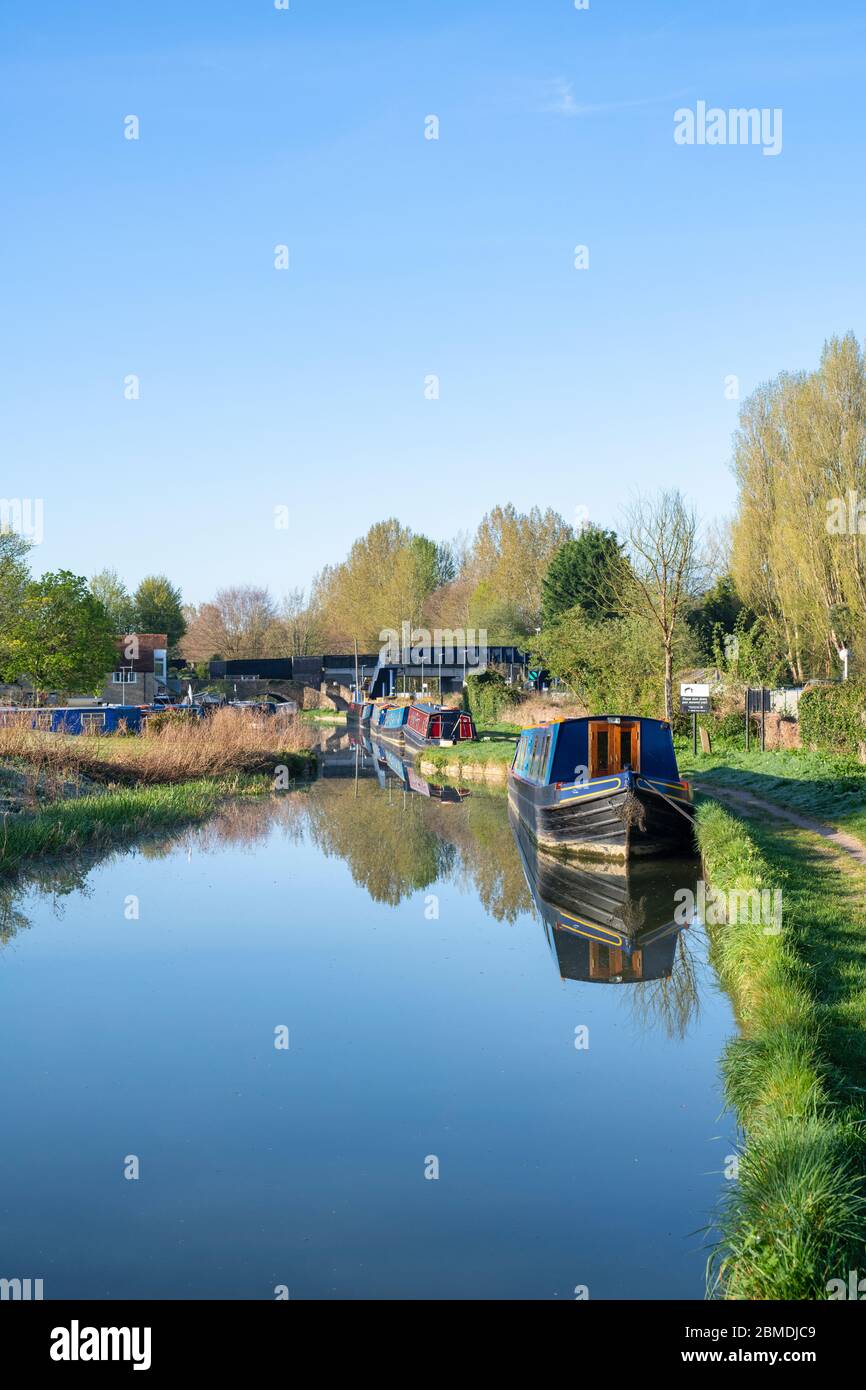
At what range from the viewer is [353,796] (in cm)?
2797

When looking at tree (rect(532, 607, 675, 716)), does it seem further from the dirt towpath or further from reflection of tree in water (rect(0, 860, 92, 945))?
reflection of tree in water (rect(0, 860, 92, 945))

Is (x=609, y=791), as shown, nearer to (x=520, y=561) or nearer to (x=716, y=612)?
(x=716, y=612)

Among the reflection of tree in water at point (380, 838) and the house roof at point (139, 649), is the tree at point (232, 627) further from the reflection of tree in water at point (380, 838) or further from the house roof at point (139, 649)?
the reflection of tree in water at point (380, 838)

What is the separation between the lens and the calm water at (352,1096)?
18.8 feet

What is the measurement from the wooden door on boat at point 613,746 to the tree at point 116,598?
61.3 meters

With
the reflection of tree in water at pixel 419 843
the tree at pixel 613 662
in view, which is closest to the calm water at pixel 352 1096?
the reflection of tree in water at pixel 419 843

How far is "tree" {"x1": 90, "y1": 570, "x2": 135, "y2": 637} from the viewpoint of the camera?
76250 mm

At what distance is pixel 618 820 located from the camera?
1662 centimetres

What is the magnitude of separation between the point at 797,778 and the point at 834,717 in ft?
11.2

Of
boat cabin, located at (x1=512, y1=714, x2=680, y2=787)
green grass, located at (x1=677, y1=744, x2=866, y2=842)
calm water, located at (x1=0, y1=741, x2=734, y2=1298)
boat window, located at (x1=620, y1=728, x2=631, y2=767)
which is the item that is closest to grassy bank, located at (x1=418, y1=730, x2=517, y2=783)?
green grass, located at (x1=677, y1=744, x2=866, y2=842)

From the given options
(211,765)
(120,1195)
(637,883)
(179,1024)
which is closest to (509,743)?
(211,765)

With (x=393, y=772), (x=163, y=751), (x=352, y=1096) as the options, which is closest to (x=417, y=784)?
(x=393, y=772)

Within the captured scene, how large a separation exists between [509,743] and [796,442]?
12.9 meters
